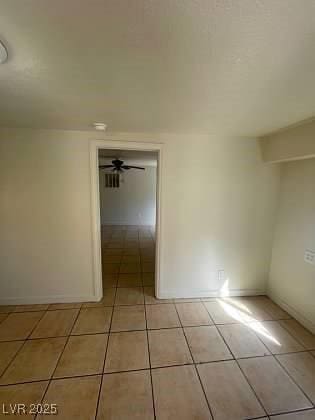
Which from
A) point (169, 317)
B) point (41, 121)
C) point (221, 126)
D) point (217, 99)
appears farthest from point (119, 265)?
point (217, 99)

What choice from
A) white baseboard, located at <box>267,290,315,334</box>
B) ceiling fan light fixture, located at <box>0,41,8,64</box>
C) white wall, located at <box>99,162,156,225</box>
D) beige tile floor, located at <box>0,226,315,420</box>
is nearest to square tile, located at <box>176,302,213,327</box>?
beige tile floor, located at <box>0,226,315,420</box>

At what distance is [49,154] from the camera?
2004 millimetres

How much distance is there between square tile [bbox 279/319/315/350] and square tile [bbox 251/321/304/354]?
0.05 meters

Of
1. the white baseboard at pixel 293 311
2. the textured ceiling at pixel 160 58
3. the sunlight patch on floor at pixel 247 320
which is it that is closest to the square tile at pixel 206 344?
the sunlight patch on floor at pixel 247 320

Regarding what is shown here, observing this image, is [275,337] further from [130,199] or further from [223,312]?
[130,199]

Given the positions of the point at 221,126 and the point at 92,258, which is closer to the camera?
the point at 221,126

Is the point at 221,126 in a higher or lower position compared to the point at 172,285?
higher

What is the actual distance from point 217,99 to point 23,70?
1.11m

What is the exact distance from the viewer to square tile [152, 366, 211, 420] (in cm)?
119

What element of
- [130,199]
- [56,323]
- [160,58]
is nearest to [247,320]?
[56,323]

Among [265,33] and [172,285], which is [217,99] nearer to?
[265,33]

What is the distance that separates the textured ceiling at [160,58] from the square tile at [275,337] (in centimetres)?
202

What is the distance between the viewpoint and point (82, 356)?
61.9 inches

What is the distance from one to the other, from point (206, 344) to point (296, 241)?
145cm
